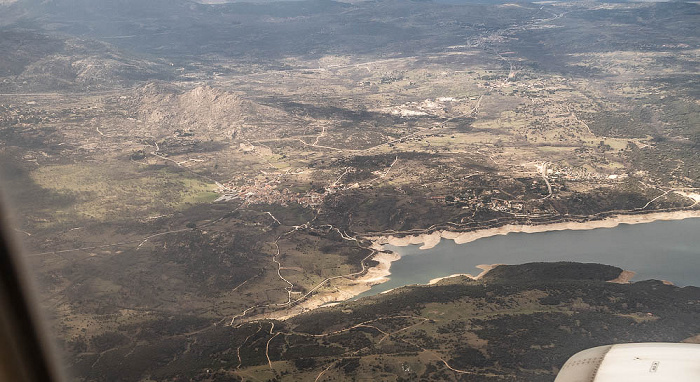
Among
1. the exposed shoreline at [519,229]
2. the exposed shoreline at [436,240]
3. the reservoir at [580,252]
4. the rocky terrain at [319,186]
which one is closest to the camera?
the rocky terrain at [319,186]

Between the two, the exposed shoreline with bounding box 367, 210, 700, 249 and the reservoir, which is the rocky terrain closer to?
the exposed shoreline with bounding box 367, 210, 700, 249

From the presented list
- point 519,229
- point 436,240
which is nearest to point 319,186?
point 436,240

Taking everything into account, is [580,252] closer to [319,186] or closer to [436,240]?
[436,240]

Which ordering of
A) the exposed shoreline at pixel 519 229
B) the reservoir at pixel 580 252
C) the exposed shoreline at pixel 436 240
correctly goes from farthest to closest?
the exposed shoreline at pixel 519 229 → the reservoir at pixel 580 252 → the exposed shoreline at pixel 436 240

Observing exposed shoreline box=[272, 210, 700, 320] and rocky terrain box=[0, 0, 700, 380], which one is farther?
exposed shoreline box=[272, 210, 700, 320]

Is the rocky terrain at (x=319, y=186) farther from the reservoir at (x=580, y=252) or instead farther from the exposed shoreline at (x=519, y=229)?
the reservoir at (x=580, y=252)

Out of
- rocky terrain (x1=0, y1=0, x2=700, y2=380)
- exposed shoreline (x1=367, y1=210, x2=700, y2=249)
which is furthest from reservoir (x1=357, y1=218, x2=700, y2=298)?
rocky terrain (x1=0, y1=0, x2=700, y2=380)

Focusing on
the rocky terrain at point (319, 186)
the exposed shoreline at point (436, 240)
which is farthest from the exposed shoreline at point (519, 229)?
the rocky terrain at point (319, 186)
